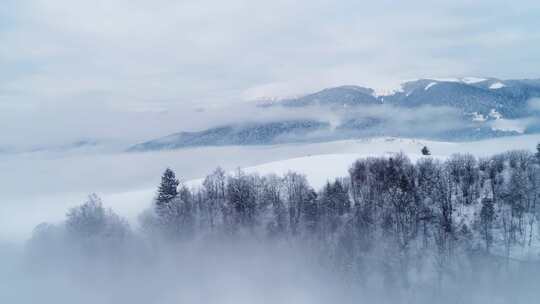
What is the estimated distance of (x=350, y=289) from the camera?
51938 millimetres

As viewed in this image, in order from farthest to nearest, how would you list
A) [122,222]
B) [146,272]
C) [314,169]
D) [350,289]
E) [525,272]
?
[314,169]
[122,222]
[146,272]
[350,289]
[525,272]

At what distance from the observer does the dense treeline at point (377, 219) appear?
165 ft

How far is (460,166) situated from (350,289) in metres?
26.8

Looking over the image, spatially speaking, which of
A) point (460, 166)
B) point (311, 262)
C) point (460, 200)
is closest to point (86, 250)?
point (311, 262)

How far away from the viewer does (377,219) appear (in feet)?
185

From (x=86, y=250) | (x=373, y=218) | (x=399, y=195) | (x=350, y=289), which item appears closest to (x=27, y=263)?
(x=86, y=250)

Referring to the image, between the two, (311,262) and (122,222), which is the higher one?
(122,222)

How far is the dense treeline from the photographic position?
50375 millimetres

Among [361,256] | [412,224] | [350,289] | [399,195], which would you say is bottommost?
[350,289]

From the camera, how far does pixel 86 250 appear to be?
178 feet

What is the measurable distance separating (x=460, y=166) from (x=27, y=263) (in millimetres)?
63489

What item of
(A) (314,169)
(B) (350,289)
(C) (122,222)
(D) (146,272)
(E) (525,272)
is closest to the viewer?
(E) (525,272)

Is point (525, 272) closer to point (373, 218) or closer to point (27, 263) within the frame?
point (373, 218)

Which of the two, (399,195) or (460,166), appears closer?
(399,195)
